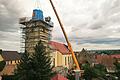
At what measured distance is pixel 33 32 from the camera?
5266 cm

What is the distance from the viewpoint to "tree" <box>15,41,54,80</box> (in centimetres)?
3544

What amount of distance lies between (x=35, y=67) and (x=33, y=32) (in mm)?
17698

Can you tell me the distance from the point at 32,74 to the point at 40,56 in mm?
3892

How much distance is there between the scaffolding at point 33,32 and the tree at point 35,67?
13.6 meters

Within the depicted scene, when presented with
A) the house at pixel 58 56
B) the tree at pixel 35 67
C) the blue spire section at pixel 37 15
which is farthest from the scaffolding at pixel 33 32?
the tree at pixel 35 67

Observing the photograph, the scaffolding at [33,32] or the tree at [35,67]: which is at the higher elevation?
the scaffolding at [33,32]

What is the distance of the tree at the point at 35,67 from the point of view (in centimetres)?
3544

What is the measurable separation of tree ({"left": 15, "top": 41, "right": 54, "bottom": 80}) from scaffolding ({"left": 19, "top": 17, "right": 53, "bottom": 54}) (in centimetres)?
1364

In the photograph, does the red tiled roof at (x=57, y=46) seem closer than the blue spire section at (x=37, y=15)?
No

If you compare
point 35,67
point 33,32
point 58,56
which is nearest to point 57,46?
point 58,56

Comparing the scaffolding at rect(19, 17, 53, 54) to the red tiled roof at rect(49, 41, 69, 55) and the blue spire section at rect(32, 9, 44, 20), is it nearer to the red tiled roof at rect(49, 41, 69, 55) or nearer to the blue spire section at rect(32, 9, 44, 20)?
the blue spire section at rect(32, 9, 44, 20)

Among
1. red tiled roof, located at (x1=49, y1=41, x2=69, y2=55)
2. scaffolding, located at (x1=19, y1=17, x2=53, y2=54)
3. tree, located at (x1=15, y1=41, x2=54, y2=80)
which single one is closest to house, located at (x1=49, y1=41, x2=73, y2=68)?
red tiled roof, located at (x1=49, y1=41, x2=69, y2=55)

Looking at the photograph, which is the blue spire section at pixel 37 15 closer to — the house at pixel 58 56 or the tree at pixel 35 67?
the house at pixel 58 56

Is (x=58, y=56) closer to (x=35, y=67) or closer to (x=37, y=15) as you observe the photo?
(x=37, y=15)
